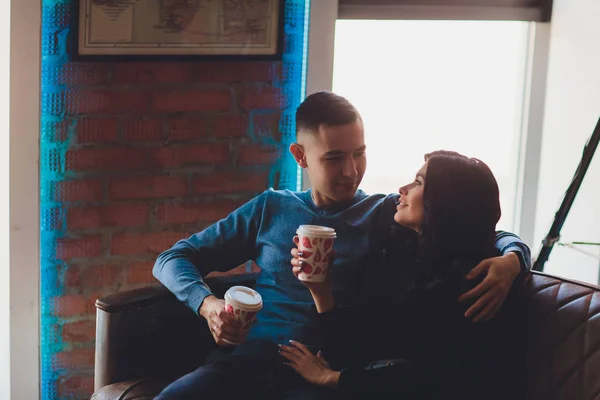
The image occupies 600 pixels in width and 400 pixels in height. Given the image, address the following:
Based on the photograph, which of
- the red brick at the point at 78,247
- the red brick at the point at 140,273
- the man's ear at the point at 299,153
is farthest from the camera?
the red brick at the point at 140,273

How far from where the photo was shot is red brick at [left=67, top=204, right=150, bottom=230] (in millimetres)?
2402

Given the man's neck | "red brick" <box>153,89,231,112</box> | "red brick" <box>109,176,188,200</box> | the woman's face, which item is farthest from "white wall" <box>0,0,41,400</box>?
the woman's face

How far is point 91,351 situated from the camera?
→ 2498mm

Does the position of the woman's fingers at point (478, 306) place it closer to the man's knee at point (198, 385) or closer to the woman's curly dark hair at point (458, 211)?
the woman's curly dark hair at point (458, 211)

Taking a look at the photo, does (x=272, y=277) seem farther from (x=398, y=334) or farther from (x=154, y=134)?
(x=154, y=134)

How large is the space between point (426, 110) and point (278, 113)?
611 millimetres

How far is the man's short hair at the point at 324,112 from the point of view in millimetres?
2059

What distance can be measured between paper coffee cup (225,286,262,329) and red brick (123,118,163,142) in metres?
0.81

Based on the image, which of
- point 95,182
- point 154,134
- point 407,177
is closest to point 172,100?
point 154,134

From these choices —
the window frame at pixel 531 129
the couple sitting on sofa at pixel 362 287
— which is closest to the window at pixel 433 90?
the window frame at pixel 531 129

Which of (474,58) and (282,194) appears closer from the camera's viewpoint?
(282,194)

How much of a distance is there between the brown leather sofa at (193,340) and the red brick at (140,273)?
475mm

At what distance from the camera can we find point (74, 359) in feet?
8.11
